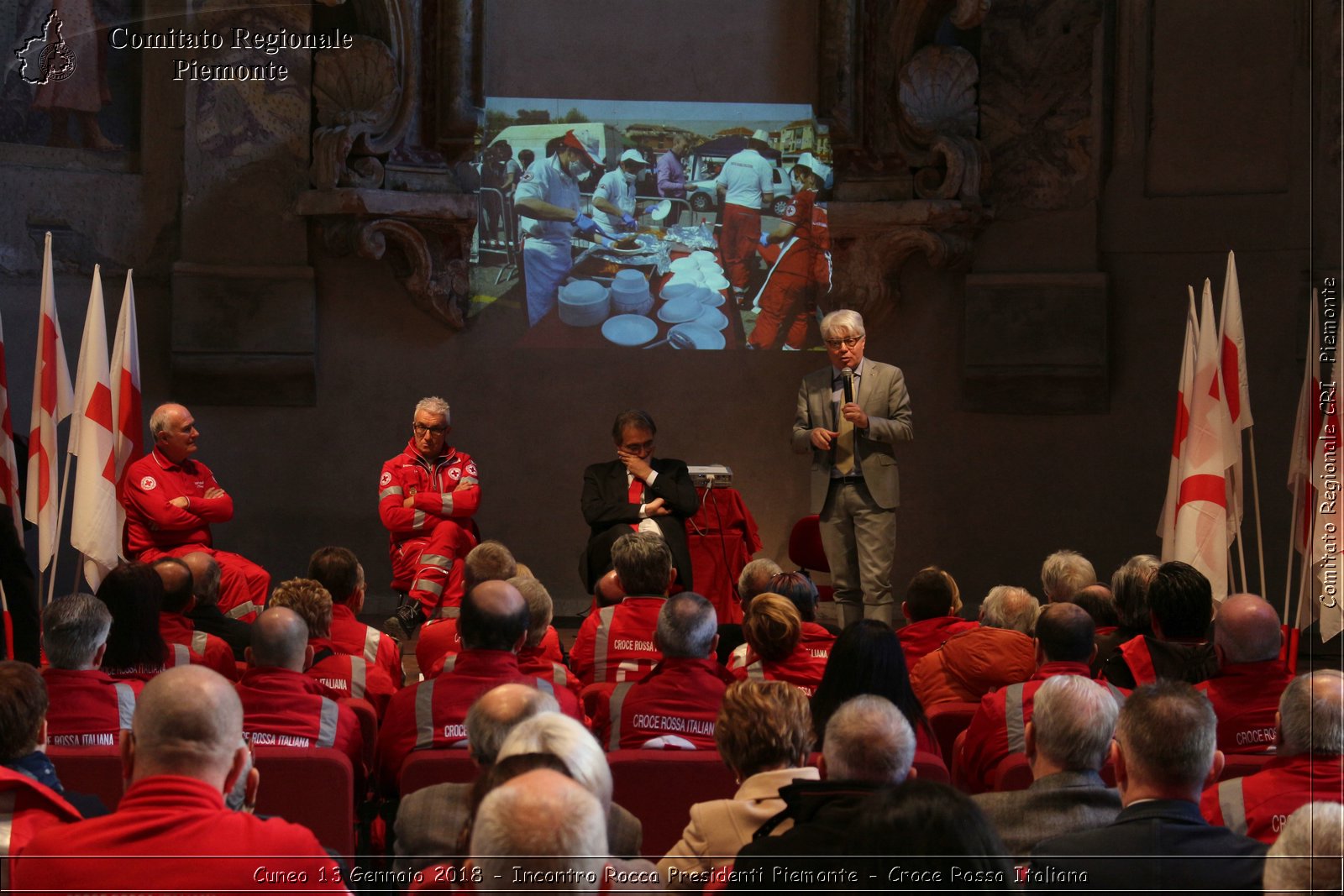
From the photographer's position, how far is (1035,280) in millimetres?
7578

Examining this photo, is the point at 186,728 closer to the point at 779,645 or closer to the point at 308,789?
the point at 308,789

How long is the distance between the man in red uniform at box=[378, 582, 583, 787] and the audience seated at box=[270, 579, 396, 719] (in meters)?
0.51

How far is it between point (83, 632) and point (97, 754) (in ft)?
1.49

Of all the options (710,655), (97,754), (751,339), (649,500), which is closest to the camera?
(97,754)

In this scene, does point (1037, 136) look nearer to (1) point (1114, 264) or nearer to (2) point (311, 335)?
(1) point (1114, 264)

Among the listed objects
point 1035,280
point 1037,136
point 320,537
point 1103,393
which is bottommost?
point 320,537

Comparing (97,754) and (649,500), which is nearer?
(97,754)

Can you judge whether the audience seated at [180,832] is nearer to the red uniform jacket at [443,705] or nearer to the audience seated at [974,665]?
the red uniform jacket at [443,705]

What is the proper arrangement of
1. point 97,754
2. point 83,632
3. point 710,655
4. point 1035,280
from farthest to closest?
point 1035,280 < point 710,655 < point 83,632 < point 97,754

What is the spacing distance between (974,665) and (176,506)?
3.46m

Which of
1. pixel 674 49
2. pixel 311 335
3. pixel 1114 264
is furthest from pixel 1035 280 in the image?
pixel 311 335

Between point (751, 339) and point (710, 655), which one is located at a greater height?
point (751, 339)

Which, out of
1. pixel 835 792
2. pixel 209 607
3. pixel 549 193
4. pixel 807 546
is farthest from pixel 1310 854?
pixel 549 193

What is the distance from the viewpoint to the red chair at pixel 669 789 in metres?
3.01
